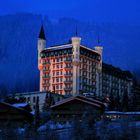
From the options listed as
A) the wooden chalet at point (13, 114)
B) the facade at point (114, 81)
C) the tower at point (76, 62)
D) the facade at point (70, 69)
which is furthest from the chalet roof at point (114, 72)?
the wooden chalet at point (13, 114)

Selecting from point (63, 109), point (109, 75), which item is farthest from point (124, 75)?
point (63, 109)

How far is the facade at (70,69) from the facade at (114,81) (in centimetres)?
440

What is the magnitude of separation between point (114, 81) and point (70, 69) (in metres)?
23.1

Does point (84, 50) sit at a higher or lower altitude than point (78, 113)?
→ higher

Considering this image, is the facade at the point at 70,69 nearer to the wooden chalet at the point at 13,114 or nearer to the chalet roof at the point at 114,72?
the chalet roof at the point at 114,72

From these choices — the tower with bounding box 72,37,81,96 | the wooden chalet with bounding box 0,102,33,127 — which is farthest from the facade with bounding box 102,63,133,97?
the wooden chalet with bounding box 0,102,33,127

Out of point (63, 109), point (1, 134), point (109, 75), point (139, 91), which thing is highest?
point (109, 75)

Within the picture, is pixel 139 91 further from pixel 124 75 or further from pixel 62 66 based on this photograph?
pixel 124 75

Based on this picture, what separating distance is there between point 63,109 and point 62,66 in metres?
90.7

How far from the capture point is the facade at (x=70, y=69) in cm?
14450

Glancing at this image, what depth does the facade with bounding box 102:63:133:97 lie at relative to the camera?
15800 centimetres

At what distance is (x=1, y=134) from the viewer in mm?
30656

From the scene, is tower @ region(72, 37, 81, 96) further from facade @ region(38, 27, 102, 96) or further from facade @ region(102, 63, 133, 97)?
facade @ region(102, 63, 133, 97)

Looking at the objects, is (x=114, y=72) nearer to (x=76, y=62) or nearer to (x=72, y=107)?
(x=76, y=62)
